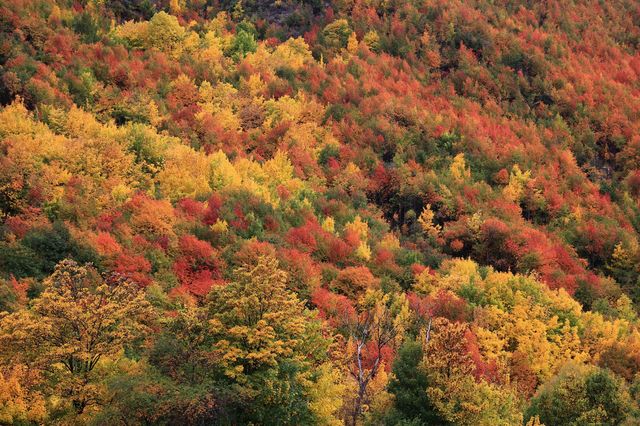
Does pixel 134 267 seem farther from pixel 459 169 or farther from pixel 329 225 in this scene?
pixel 459 169

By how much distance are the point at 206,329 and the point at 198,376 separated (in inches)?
116

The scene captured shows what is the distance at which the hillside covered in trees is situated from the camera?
37094mm

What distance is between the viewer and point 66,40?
108625mm

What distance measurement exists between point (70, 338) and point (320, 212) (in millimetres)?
56238

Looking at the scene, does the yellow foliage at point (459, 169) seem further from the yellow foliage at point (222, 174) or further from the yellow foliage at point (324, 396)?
the yellow foliage at point (324, 396)

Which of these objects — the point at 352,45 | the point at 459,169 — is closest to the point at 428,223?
the point at 459,169

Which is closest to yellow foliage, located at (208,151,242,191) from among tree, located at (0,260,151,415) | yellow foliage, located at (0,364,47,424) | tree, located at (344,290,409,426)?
tree, located at (344,290,409,426)

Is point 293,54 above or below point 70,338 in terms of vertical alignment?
below

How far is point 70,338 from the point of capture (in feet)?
119

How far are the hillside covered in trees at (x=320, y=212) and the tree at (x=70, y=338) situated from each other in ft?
0.39

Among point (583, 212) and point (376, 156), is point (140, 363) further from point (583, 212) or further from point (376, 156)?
point (583, 212)

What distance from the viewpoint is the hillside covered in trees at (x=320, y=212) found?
37094 mm

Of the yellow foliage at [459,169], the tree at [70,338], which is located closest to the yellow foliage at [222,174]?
the yellow foliage at [459,169]

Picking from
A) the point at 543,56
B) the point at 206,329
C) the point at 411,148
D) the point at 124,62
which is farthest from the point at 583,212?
the point at 206,329
